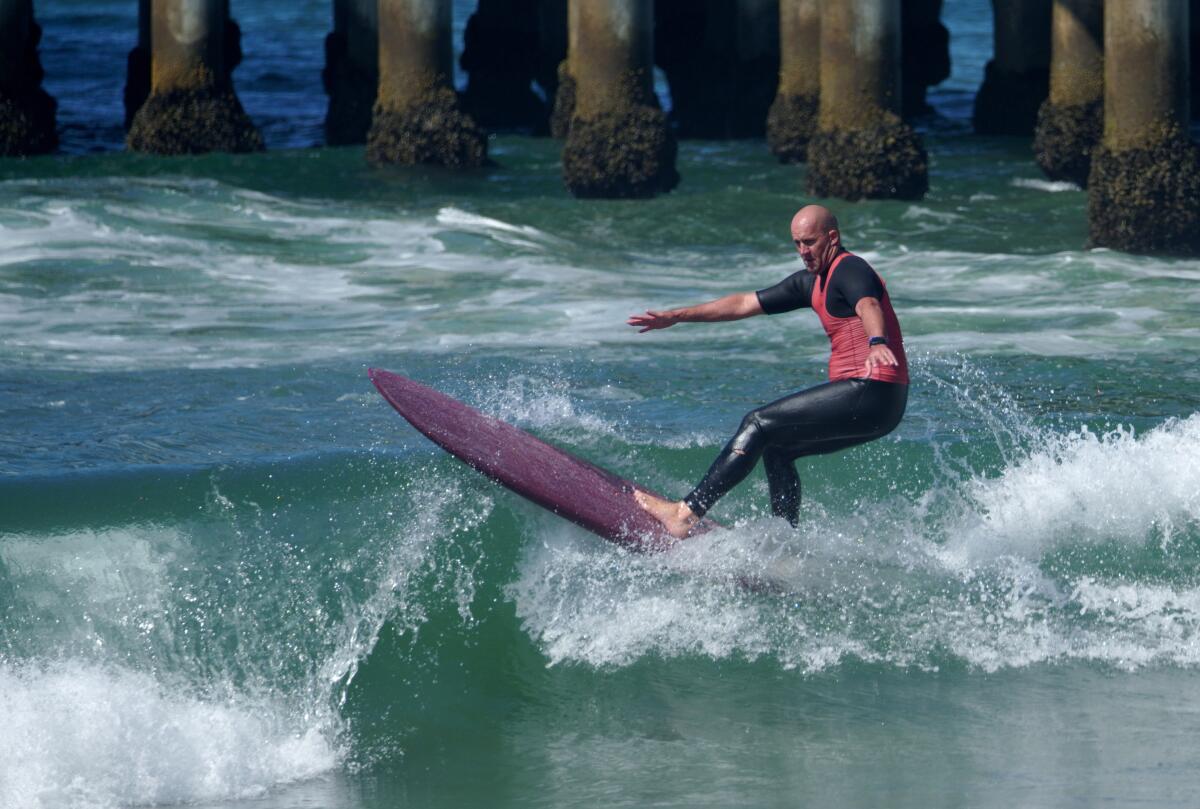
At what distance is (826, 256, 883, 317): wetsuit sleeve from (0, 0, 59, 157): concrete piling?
14836 millimetres

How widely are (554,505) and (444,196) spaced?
11356mm

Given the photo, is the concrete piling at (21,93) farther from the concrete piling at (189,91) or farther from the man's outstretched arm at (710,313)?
the man's outstretched arm at (710,313)

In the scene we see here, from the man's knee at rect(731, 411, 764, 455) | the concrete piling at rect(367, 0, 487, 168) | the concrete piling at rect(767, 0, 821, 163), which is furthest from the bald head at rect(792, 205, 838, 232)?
the concrete piling at rect(767, 0, 821, 163)

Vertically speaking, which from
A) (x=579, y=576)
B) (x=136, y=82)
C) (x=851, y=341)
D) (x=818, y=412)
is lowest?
(x=579, y=576)

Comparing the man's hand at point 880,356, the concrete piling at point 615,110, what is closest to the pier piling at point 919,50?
the concrete piling at point 615,110

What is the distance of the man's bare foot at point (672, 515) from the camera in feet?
25.7

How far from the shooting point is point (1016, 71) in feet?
75.5

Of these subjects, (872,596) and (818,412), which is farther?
(872,596)

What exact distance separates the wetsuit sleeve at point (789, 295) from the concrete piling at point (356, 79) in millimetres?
15653

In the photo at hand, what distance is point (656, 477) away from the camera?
9555 mm

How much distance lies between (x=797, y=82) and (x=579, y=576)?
1353 centimetres

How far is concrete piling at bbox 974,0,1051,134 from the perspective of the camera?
22500mm

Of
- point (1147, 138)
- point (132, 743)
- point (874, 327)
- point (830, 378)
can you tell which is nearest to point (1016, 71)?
point (1147, 138)

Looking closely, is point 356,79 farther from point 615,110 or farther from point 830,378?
point 830,378
